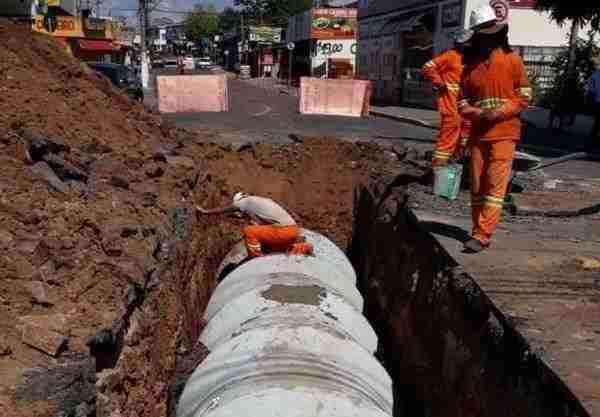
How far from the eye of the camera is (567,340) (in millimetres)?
4363

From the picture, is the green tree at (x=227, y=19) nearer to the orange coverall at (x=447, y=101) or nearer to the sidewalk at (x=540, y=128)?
the sidewalk at (x=540, y=128)

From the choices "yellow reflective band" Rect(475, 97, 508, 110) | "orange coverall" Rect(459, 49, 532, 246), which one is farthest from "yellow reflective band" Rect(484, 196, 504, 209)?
"yellow reflective band" Rect(475, 97, 508, 110)

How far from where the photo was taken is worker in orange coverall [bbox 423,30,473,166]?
27.3 ft

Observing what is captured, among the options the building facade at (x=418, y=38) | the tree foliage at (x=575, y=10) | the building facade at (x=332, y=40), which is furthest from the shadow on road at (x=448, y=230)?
the building facade at (x=332, y=40)

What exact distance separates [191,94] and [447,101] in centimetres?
1446

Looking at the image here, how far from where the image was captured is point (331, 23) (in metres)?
46.2

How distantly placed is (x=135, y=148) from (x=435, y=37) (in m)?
20.8

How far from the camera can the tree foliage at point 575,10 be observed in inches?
626

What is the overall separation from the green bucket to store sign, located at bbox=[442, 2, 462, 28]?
18.1 metres

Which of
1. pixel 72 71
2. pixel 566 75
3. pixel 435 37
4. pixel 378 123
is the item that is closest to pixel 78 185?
pixel 72 71

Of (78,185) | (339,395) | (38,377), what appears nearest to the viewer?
(38,377)

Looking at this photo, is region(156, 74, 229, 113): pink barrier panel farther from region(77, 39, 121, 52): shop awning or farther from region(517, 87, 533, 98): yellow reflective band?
region(77, 39, 121, 52): shop awning

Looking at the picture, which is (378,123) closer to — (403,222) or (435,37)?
(435,37)

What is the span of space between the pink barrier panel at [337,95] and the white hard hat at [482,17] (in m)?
17.1
